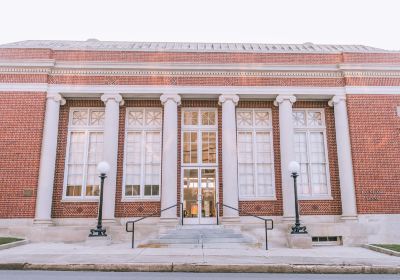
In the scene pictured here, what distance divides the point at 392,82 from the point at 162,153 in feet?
37.5

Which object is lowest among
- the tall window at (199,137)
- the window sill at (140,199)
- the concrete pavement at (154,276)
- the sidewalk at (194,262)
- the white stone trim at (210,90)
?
the concrete pavement at (154,276)

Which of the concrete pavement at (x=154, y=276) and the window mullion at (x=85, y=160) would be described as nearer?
the concrete pavement at (x=154, y=276)

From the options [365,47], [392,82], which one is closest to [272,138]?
[392,82]

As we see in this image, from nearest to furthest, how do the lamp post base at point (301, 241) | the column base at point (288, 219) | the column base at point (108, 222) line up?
the lamp post base at point (301, 241) → the column base at point (108, 222) → the column base at point (288, 219)

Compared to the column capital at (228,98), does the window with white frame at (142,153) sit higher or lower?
lower

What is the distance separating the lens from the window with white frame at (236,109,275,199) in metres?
15.8

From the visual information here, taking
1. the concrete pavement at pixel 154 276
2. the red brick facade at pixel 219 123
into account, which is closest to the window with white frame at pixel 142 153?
the red brick facade at pixel 219 123

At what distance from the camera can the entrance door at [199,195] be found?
1541 cm

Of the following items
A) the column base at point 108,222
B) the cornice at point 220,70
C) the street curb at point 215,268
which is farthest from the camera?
the cornice at point 220,70

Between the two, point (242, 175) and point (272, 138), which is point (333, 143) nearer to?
point (272, 138)

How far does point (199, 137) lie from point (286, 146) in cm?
408

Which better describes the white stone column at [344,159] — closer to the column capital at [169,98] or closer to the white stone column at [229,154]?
the white stone column at [229,154]

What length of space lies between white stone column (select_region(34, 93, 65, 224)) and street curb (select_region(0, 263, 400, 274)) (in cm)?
588

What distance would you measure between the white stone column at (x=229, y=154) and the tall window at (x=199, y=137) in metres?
1.00
